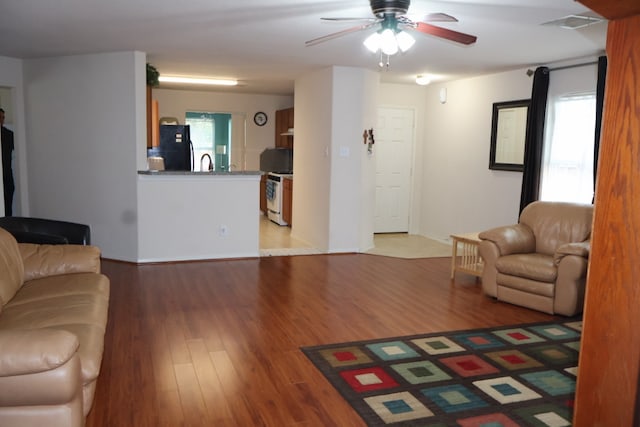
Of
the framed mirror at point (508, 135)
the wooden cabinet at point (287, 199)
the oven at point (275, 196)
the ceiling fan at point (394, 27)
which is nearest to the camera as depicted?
the ceiling fan at point (394, 27)

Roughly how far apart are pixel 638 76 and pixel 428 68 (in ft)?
17.0

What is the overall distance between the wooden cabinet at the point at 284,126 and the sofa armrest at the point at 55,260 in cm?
576

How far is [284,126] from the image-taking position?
924cm

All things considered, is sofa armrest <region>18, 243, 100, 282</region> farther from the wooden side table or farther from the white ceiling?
the wooden side table

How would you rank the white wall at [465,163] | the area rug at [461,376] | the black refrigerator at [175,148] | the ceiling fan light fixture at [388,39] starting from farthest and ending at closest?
the black refrigerator at [175,148] < the white wall at [465,163] < the ceiling fan light fixture at [388,39] < the area rug at [461,376]

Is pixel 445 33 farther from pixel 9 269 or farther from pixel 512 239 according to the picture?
pixel 9 269

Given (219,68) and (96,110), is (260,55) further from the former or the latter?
(96,110)

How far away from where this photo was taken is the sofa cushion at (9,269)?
112 inches

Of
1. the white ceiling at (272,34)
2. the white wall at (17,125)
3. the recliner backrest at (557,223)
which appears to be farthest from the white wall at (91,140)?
the recliner backrest at (557,223)

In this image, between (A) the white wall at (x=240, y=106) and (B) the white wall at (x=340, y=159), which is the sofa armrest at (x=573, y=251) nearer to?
(B) the white wall at (x=340, y=159)

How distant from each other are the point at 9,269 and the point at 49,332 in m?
1.27

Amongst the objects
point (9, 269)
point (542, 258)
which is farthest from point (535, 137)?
point (9, 269)

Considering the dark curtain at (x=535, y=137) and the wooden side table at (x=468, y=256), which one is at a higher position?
the dark curtain at (x=535, y=137)

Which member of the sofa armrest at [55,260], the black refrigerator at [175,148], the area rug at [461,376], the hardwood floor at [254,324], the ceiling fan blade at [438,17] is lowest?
the hardwood floor at [254,324]
